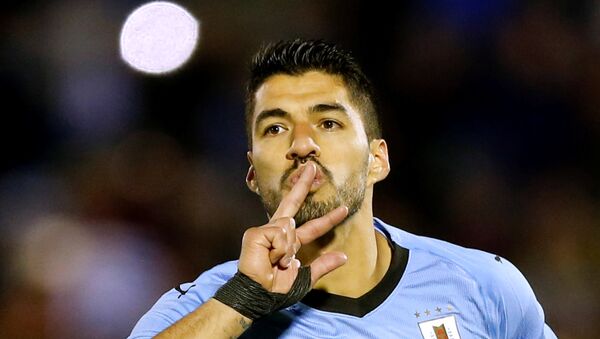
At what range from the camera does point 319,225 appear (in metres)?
2.15

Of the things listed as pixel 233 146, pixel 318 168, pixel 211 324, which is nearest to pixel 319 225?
pixel 318 168

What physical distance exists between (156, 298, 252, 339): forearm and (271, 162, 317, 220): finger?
1.01 ft

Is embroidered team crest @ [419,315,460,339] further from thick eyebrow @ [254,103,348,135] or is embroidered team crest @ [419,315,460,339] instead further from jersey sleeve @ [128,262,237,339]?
thick eyebrow @ [254,103,348,135]

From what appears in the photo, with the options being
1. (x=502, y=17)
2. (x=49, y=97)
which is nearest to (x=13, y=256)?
(x=49, y=97)

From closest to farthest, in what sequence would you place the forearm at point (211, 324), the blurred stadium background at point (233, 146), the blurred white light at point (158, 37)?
the forearm at point (211, 324) < the blurred stadium background at point (233, 146) < the blurred white light at point (158, 37)

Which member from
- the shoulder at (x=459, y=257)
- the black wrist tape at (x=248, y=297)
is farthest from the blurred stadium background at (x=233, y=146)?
the black wrist tape at (x=248, y=297)

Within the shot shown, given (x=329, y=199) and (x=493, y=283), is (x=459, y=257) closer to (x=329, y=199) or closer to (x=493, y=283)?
(x=493, y=283)

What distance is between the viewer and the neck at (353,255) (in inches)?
96.1

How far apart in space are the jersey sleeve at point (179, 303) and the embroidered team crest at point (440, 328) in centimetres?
67

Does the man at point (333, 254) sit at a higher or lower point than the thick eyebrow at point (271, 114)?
lower

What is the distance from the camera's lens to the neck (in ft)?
8.01

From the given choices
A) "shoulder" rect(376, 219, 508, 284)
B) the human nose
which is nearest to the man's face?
the human nose

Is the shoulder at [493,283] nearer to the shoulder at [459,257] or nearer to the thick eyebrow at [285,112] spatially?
the shoulder at [459,257]

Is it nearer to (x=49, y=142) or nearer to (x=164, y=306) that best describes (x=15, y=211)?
(x=49, y=142)
